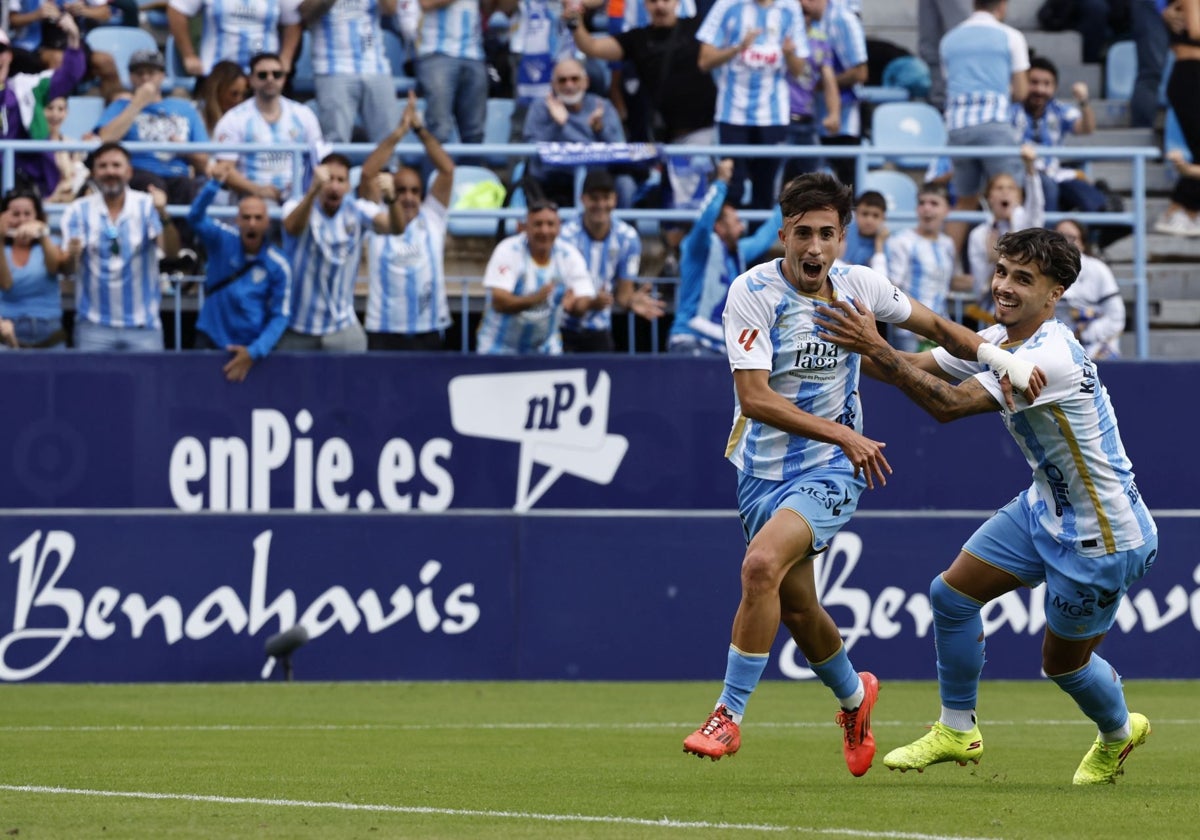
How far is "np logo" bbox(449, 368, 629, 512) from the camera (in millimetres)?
14250

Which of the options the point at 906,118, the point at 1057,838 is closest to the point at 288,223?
the point at 906,118

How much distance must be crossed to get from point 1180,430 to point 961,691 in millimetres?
7829

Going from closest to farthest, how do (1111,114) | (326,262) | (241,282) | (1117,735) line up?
(1117,735)
(241,282)
(326,262)
(1111,114)

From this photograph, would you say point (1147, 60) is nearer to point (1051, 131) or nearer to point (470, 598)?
point (1051, 131)

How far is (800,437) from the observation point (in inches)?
304

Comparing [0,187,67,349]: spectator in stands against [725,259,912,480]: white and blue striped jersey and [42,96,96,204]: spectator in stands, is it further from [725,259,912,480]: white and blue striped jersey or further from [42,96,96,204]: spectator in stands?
[725,259,912,480]: white and blue striped jersey

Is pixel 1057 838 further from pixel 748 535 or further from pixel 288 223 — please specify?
pixel 288 223

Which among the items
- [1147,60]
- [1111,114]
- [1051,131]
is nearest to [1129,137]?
[1111,114]

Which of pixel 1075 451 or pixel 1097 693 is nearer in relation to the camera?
pixel 1075 451

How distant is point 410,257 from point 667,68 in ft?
10.8

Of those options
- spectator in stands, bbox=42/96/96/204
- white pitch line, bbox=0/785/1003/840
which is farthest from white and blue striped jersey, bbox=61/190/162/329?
white pitch line, bbox=0/785/1003/840

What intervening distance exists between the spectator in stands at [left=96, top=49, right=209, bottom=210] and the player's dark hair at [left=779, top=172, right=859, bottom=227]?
7894mm

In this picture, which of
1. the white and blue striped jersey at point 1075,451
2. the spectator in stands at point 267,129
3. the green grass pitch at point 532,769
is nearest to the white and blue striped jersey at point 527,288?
the spectator in stands at point 267,129

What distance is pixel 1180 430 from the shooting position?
590 inches
